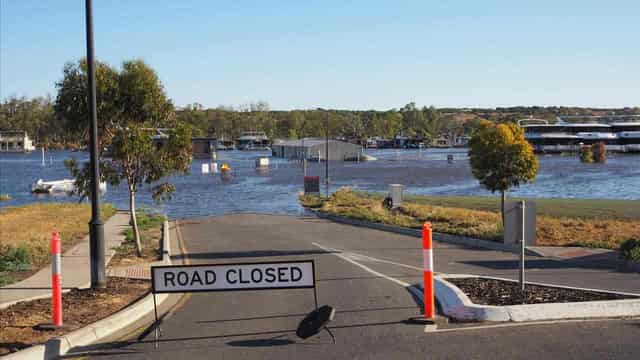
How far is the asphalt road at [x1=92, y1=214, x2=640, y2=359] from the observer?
8820mm

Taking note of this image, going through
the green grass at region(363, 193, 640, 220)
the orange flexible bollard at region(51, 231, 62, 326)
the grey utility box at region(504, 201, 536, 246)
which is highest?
the grey utility box at region(504, 201, 536, 246)

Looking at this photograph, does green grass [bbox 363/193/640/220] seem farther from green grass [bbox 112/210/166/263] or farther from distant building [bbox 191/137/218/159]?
distant building [bbox 191/137/218/159]

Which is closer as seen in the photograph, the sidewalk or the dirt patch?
the dirt patch

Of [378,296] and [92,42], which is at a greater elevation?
[92,42]

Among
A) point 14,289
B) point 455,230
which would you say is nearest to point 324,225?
point 455,230

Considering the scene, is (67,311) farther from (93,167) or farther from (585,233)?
(585,233)

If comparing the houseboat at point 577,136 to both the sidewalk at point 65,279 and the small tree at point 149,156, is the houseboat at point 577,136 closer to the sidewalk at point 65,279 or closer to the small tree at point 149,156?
the sidewalk at point 65,279

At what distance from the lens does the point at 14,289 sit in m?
14.8

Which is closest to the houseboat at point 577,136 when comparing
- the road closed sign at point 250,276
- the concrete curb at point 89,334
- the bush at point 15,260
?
the bush at point 15,260

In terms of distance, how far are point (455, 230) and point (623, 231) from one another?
5514 millimetres

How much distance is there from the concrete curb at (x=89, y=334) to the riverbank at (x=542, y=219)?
13.8 m

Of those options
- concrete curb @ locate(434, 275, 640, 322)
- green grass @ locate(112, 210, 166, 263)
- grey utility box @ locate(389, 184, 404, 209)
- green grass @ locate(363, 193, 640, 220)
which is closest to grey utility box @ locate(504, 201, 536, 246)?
concrete curb @ locate(434, 275, 640, 322)

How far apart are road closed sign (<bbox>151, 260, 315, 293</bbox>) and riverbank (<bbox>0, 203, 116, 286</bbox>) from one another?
7.46m

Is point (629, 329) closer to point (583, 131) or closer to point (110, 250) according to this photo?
point (110, 250)
